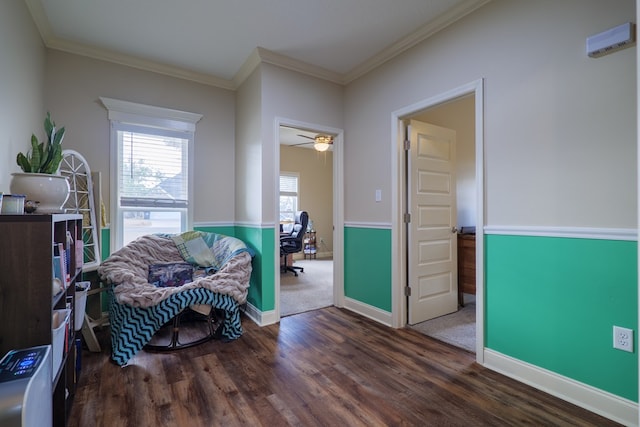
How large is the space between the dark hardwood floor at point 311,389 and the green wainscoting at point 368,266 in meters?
0.53

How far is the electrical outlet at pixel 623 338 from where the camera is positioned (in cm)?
154

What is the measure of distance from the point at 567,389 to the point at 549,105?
1.65 metres

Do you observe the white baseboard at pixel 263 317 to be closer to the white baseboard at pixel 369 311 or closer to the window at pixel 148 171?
the white baseboard at pixel 369 311

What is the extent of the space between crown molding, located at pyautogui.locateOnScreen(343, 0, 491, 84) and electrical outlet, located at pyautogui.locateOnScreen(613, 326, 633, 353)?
2.18m

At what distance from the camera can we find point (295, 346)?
2.46 meters

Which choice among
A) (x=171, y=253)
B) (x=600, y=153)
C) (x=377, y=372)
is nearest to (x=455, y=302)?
(x=377, y=372)

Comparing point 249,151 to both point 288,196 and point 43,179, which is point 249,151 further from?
point 288,196

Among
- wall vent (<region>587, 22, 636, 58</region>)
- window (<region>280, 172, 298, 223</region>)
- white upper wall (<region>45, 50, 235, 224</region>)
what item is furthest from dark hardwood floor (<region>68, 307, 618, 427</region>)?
window (<region>280, 172, 298, 223</region>)

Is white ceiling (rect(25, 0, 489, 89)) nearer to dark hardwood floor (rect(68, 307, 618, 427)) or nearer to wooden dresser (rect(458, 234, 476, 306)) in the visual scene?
wooden dresser (rect(458, 234, 476, 306))

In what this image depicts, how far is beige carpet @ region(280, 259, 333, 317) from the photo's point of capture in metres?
3.47

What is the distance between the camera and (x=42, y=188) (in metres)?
1.54

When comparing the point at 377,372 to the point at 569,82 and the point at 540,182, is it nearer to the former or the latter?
the point at 540,182

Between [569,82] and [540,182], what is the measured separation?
58cm

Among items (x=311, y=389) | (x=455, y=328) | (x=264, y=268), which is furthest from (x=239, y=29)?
(x=455, y=328)
